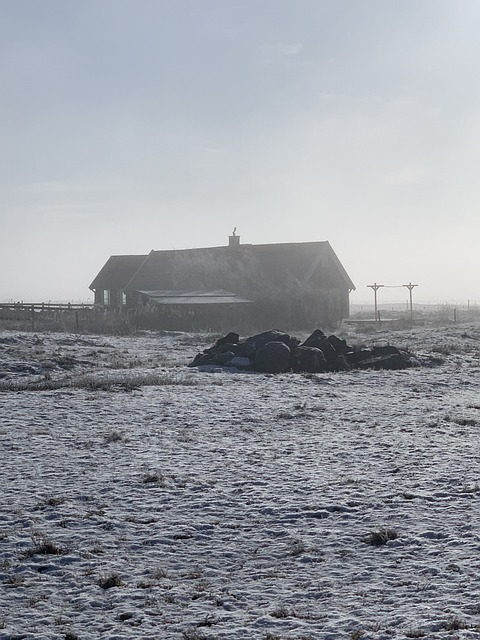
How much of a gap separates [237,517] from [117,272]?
193 ft

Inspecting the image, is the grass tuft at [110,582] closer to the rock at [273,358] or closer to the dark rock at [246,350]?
the rock at [273,358]

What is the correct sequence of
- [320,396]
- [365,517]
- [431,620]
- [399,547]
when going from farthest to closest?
[320,396], [365,517], [399,547], [431,620]

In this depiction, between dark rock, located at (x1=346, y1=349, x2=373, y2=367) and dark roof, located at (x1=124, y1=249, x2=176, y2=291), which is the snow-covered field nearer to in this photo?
dark rock, located at (x1=346, y1=349, x2=373, y2=367)

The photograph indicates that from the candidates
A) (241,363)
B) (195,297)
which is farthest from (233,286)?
(241,363)

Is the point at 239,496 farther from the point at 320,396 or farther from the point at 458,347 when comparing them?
the point at 458,347

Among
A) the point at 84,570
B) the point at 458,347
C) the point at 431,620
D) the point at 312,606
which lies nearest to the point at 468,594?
the point at 431,620

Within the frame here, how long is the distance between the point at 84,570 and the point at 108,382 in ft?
40.7

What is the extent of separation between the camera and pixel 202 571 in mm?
6750

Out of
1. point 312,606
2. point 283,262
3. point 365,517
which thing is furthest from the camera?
point 283,262

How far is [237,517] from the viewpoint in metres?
8.31

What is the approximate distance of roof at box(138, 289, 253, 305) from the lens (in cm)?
4838

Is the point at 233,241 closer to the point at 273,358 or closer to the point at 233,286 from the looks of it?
the point at 233,286

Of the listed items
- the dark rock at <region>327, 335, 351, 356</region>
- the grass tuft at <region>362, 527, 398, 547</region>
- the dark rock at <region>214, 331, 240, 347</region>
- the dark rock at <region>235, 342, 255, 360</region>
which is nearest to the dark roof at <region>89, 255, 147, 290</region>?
the dark rock at <region>214, 331, 240, 347</region>

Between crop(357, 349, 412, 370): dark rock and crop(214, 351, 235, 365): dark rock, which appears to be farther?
crop(214, 351, 235, 365): dark rock
